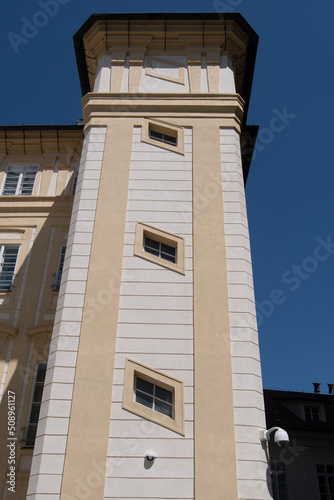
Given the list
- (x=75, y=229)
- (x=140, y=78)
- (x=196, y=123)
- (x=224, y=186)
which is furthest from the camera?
(x=140, y=78)

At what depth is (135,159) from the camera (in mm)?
17469

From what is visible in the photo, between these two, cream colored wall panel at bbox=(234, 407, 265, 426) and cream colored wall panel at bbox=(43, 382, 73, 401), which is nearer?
cream colored wall panel at bbox=(234, 407, 265, 426)

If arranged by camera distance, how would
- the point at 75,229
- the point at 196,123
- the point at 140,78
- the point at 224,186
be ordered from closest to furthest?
the point at 75,229, the point at 224,186, the point at 196,123, the point at 140,78

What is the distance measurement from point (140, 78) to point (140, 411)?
13.0 metres

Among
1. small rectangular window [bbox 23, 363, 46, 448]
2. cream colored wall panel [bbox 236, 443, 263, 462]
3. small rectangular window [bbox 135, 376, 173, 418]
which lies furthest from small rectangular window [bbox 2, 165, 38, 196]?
cream colored wall panel [bbox 236, 443, 263, 462]

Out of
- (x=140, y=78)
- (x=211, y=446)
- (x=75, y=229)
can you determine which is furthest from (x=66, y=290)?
(x=140, y=78)

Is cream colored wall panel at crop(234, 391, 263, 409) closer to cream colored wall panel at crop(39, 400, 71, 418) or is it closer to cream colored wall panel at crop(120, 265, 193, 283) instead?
cream colored wall panel at crop(120, 265, 193, 283)

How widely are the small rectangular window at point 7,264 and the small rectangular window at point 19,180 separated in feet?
9.09

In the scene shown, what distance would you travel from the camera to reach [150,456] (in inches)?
455

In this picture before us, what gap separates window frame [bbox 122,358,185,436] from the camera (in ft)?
40.1

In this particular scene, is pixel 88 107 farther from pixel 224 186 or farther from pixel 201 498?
pixel 201 498

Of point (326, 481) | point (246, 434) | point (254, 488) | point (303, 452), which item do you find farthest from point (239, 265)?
point (326, 481)

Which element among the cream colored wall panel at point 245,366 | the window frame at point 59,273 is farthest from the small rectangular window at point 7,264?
the cream colored wall panel at point 245,366

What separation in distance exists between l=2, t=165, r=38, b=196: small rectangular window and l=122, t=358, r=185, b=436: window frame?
11652 millimetres
